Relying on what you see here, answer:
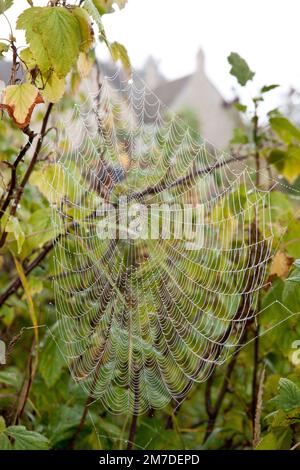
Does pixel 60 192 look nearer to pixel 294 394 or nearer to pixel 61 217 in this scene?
pixel 61 217

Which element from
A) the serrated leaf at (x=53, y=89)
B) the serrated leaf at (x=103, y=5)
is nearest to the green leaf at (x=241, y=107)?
the serrated leaf at (x=103, y=5)

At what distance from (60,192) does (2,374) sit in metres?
0.66

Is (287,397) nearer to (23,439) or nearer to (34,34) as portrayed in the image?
(23,439)

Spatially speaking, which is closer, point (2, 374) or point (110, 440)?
point (2, 374)

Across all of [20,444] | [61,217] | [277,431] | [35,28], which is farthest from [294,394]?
[35,28]

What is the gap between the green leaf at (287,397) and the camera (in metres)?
1.53

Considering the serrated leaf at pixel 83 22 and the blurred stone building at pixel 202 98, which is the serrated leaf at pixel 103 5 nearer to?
the serrated leaf at pixel 83 22

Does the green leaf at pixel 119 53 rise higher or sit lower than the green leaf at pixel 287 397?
higher

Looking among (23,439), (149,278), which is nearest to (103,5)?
(149,278)

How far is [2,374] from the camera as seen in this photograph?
6.86 ft

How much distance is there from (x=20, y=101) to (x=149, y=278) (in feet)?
3.92

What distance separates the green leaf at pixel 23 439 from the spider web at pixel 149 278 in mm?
330
